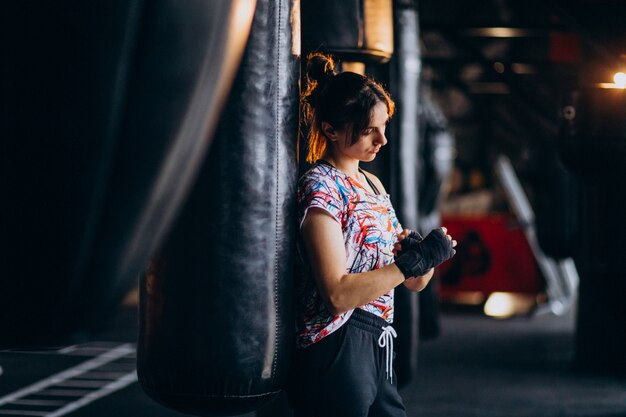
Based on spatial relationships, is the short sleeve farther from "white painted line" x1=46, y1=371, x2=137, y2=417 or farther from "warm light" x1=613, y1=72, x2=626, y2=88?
"warm light" x1=613, y1=72, x2=626, y2=88

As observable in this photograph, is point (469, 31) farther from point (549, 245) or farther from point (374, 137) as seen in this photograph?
point (374, 137)

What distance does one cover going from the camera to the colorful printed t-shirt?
2.03 metres

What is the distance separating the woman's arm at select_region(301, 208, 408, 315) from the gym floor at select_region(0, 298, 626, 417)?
2381 millimetres

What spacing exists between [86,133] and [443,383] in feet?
14.6

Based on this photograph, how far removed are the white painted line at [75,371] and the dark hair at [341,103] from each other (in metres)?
3.13

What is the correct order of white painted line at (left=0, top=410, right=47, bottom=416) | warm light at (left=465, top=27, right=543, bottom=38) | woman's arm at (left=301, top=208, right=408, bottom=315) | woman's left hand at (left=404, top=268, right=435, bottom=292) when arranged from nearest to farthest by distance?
woman's arm at (left=301, top=208, right=408, bottom=315), woman's left hand at (left=404, top=268, right=435, bottom=292), white painted line at (left=0, top=410, right=47, bottom=416), warm light at (left=465, top=27, right=543, bottom=38)

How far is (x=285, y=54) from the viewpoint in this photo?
6.73ft

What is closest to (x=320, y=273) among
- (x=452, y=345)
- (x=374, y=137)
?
(x=374, y=137)

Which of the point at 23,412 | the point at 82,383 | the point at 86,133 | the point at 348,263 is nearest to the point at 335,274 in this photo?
the point at 348,263

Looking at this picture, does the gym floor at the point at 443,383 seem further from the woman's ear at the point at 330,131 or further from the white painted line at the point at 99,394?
the woman's ear at the point at 330,131

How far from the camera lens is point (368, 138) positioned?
6.75 feet

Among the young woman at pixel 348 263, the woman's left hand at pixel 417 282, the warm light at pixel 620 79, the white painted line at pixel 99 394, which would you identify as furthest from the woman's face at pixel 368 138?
the warm light at pixel 620 79

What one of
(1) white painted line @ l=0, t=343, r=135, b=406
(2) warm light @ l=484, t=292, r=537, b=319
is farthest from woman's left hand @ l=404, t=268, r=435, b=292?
(2) warm light @ l=484, t=292, r=537, b=319

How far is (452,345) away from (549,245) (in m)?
1.63
